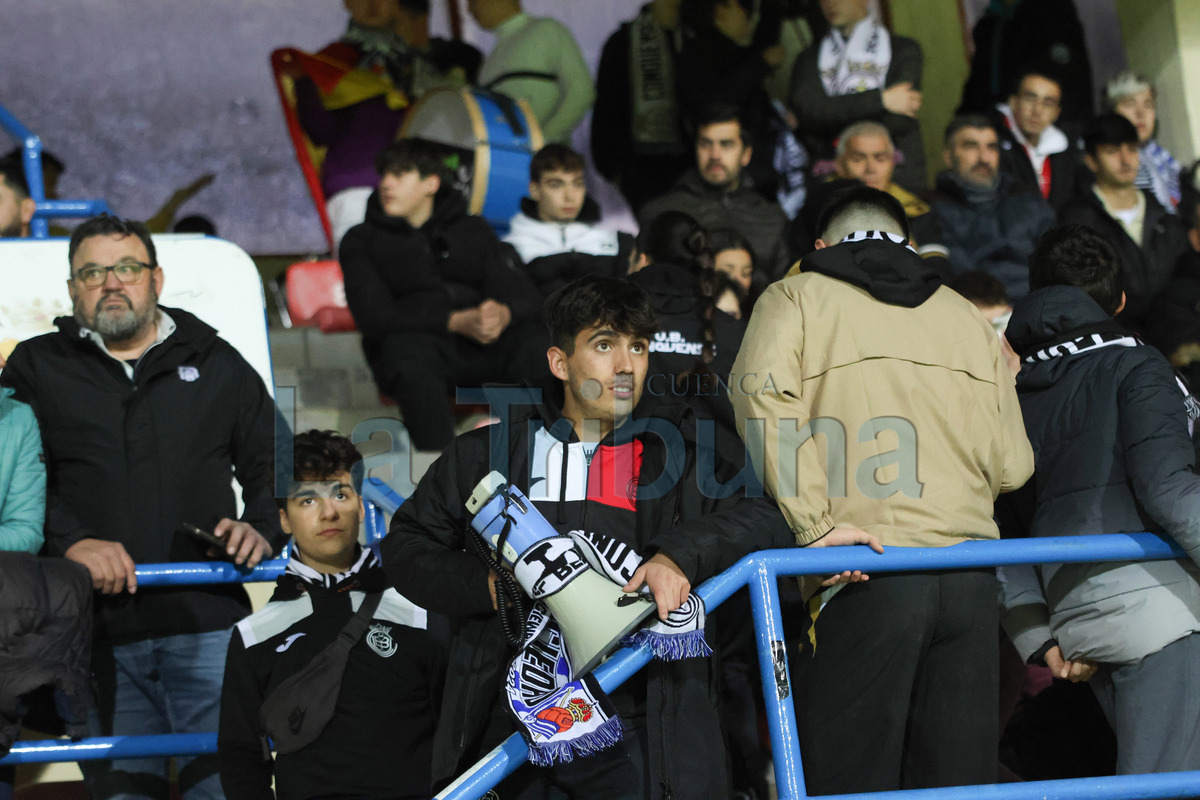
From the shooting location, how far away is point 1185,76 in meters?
8.24

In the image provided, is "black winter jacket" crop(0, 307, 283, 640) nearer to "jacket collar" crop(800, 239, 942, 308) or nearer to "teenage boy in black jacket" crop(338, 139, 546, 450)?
"teenage boy in black jacket" crop(338, 139, 546, 450)

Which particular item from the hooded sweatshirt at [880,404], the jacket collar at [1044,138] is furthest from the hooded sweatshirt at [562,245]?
the hooded sweatshirt at [880,404]

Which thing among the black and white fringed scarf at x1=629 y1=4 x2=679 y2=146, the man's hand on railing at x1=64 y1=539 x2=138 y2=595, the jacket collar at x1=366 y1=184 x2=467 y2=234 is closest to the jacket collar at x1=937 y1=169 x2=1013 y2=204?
the black and white fringed scarf at x1=629 y1=4 x2=679 y2=146

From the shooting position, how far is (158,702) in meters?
3.93

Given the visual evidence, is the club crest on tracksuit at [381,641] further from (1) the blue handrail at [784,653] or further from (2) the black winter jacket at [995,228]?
(2) the black winter jacket at [995,228]

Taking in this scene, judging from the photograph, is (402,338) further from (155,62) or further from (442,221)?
(155,62)

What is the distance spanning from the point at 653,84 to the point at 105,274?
4.19 m

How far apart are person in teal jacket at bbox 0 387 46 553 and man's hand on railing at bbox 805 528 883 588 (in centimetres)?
216

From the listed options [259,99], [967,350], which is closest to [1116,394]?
[967,350]

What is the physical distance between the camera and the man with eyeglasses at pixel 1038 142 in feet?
23.3

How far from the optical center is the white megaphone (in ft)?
9.04

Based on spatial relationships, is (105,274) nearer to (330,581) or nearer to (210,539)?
(210,539)

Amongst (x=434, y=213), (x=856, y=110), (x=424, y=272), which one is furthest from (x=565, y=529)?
(x=856, y=110)

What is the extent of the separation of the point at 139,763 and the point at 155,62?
639 cm
